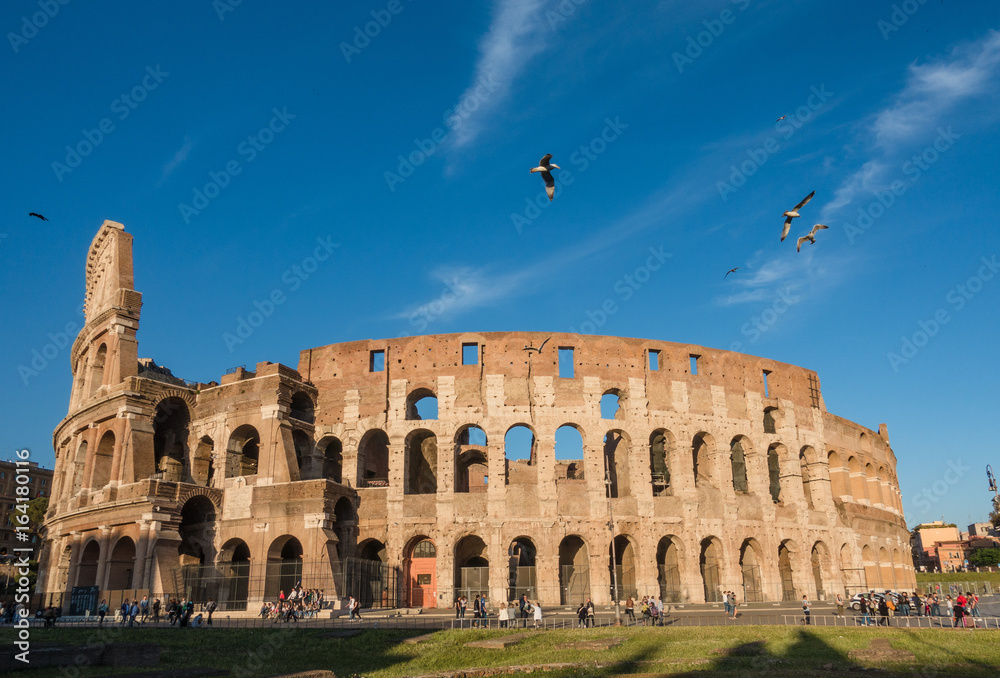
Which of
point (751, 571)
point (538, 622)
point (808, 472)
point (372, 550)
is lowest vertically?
point (538, 622)

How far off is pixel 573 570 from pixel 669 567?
209 inches

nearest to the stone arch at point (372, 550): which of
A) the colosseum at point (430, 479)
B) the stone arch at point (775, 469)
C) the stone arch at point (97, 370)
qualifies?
the colosseum at point (430, 479)

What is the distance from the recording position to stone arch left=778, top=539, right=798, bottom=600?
41.2 m

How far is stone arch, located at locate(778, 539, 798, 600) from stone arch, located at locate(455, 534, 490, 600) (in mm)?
16373

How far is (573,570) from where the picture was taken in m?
37.9

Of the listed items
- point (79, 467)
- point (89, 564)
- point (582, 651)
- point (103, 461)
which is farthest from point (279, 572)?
point (582, 651)

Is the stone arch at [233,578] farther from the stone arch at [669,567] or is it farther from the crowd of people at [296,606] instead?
the stone arch at [669,567]

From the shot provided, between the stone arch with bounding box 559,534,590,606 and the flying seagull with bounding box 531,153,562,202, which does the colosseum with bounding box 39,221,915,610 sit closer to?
the stone arch with bounding box 559,534,590,606

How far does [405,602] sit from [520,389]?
1169cm

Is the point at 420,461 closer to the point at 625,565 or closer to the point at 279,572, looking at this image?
the point at 279,572

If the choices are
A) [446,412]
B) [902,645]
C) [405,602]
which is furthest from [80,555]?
[902,645]

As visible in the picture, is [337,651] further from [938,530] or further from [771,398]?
[938,530]

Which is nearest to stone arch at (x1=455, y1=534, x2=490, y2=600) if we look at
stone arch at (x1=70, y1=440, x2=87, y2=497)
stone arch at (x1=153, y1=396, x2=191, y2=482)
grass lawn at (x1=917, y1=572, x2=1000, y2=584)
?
stone arch at (x1=153, y1=396, x2=191, y2=482)

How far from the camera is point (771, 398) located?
4406cm
